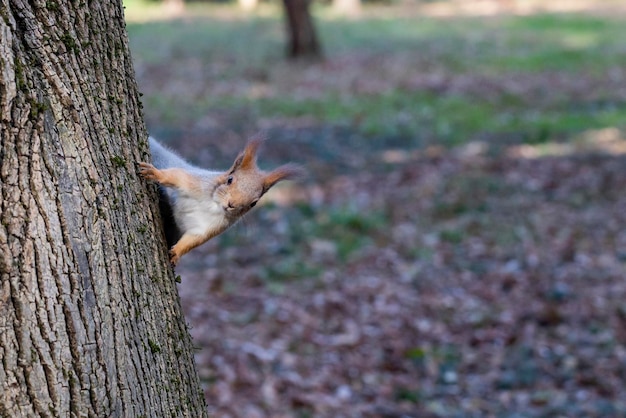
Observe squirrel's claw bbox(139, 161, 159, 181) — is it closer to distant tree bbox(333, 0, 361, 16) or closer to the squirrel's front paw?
the squirrel's front paw

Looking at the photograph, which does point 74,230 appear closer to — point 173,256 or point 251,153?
point 173,256

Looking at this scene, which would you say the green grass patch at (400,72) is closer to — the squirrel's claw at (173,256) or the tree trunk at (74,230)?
the squirrel's claw at (173,256)

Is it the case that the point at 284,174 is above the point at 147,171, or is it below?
below

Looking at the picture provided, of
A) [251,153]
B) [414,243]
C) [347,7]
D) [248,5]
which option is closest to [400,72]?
[414,243]

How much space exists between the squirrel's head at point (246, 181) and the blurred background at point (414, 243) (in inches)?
44.4

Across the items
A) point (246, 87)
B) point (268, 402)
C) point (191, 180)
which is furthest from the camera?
point (246, 87)

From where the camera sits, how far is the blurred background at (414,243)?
4.91 m

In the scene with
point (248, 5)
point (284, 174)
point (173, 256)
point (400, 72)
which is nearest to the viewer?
point (173, 256)

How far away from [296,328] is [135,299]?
3.63 meters

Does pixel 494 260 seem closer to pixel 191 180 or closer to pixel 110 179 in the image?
pixel 191 180

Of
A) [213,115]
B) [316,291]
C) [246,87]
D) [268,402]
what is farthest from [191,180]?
[246,87]

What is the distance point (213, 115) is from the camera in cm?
1120

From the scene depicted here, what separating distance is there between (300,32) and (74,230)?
14811 millimetres

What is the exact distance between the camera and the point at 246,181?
2514 mm
